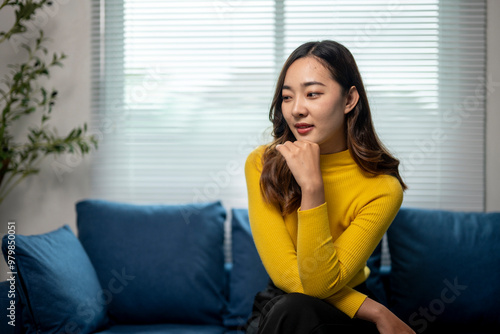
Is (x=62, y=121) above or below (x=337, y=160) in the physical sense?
above

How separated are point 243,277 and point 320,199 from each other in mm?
816

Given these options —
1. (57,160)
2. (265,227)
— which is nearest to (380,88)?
(265,227)

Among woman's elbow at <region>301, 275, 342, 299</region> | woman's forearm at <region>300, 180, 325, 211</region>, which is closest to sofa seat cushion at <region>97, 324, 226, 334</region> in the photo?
woman's elbow at <region>301, 275, 342, 299</region>

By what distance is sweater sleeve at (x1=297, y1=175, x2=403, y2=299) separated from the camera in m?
1.29

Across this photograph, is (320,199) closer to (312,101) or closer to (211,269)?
(312,101)

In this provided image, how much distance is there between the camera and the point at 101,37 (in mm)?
2402

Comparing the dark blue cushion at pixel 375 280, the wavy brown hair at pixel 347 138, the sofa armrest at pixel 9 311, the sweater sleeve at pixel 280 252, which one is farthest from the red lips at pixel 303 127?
the sofa armrest at pixel 9 311

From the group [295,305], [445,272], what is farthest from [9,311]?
[445,272]

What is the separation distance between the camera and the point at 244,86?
235cm

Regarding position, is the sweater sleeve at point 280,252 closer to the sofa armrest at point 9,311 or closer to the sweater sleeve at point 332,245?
the sweater sleeve at point 332,245

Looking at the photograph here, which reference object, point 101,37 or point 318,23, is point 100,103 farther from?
point 318,23

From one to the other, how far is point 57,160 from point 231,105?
970 mm

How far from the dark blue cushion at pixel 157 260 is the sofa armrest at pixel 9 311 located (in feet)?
1.33

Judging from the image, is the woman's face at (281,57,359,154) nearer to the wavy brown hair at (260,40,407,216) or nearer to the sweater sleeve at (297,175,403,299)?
the wavy brown hair at (260,40,407,216)
